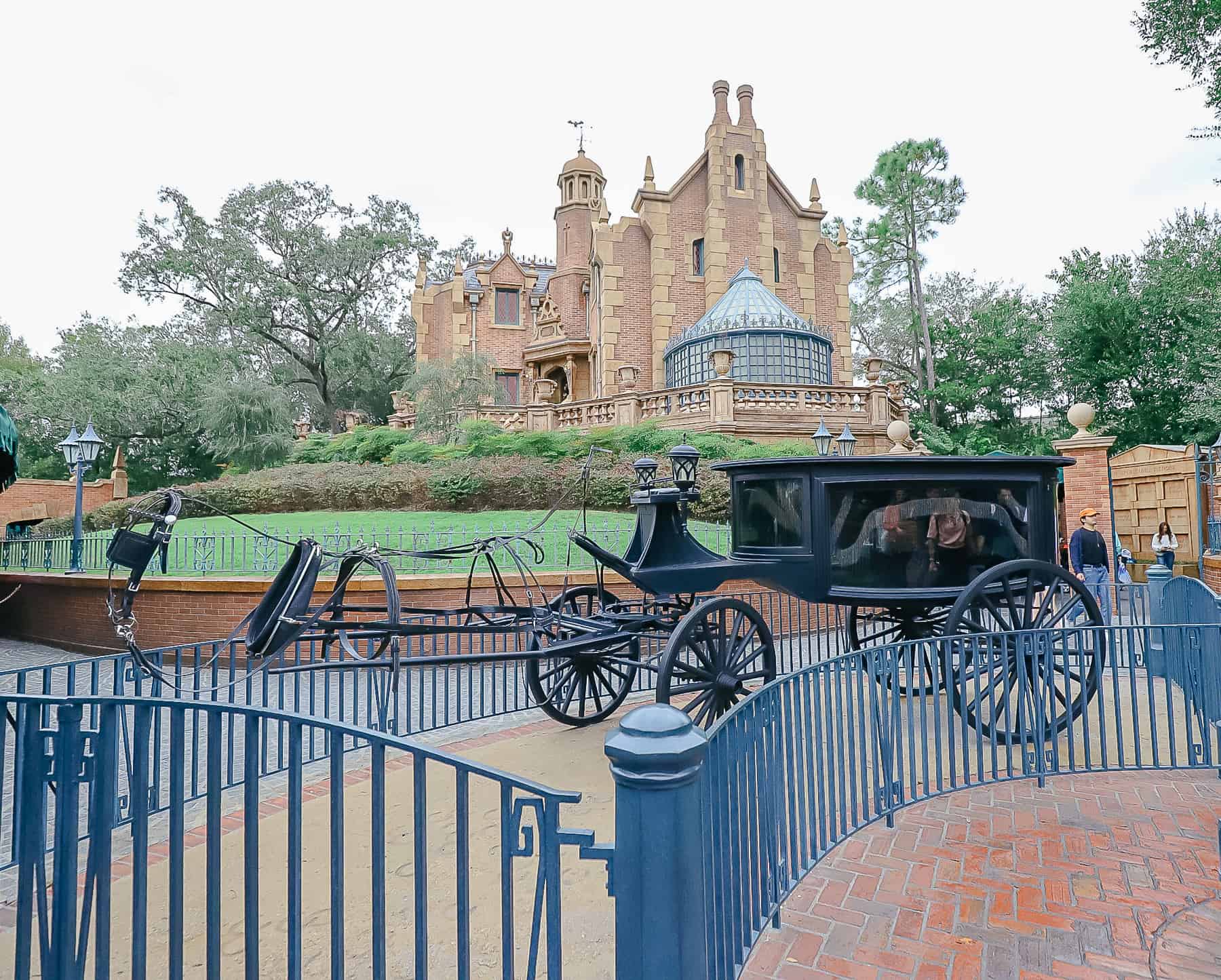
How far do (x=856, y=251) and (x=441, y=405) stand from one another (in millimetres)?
27867

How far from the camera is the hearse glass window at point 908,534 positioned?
5543mm

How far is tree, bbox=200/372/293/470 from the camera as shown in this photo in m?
25.1

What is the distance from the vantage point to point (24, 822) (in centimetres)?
222

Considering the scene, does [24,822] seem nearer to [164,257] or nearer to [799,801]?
[799,801]

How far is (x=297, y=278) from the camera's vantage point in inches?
1442

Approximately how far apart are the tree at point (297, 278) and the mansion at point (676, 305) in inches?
117

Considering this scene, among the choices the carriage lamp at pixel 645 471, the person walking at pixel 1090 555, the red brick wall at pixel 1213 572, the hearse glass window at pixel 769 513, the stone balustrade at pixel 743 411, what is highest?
the stone balustrade at pixel 743 411

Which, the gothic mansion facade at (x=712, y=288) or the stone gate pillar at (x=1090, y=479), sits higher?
the gothic mansion facade at (x=712, y=288)

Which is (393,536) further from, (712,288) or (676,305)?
(712,288)

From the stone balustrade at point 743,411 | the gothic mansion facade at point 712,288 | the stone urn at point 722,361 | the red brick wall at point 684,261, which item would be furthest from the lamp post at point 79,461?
the red brick wall at point 684,261

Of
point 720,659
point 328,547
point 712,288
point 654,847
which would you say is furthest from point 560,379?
point 654,847

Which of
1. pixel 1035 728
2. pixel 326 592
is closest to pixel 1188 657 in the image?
pixel 1035 728

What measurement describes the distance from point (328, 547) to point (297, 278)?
98.4 feet

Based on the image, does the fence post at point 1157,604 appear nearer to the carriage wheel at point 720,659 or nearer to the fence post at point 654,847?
the carriage wheel at point 720,659
